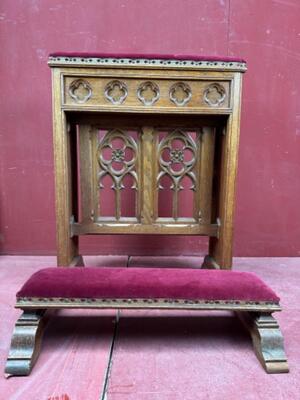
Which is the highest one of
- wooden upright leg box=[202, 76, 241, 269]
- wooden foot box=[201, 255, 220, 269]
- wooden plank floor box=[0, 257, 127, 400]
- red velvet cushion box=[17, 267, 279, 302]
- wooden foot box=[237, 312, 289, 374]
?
wooden upright leg box=[202, 76, 241, 269]

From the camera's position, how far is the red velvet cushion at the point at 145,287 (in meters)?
0.89

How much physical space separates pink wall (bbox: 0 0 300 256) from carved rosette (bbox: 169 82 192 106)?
2.15 ft

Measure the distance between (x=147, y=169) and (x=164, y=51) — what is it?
77 centimetres

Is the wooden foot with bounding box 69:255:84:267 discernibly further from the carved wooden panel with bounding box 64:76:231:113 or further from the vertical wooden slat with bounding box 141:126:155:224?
the carved wooden panel with bounding box 64:76:231:113

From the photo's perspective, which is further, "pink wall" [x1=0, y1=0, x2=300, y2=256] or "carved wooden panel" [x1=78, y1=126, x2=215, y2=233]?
"pink wall" [x1=0, y1=0, x2=300, y2=256]

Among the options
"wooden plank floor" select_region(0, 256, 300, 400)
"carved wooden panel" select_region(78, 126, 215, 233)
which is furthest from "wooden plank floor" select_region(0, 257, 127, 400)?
"carved wooden panel" select_region(78, 126, 215, 233)

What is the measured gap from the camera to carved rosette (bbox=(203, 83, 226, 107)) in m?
1.18

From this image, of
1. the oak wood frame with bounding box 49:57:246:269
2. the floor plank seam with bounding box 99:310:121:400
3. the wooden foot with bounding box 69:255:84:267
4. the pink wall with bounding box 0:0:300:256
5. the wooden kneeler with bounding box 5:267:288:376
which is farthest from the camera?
the pink wall with bounding box 0:0:300:256

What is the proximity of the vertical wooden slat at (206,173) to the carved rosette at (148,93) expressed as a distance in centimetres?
28

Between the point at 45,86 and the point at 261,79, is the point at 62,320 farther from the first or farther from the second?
the point at 261,79

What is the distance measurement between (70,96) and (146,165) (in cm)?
41

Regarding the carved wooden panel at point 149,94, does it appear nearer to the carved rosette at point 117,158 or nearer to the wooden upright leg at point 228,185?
the wooden upright leg at point 228,185

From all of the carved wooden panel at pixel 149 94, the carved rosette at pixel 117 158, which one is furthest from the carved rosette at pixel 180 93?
the carved rosette at pixel 117 158

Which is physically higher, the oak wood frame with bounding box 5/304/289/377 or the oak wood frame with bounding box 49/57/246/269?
the oak wood frame with bounding box 49/57/246/269
